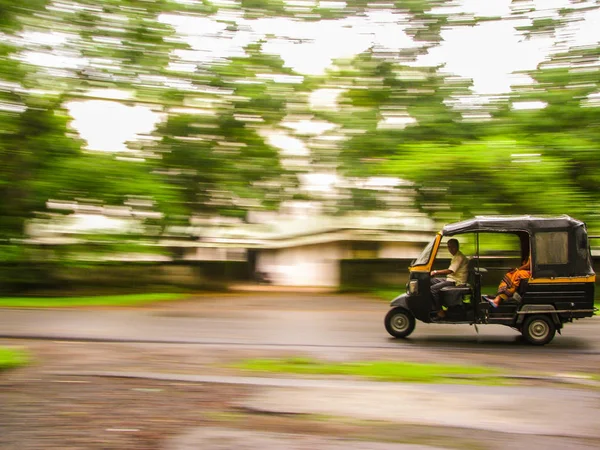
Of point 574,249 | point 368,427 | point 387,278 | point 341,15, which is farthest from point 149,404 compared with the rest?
point 341,15

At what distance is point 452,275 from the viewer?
401 inches

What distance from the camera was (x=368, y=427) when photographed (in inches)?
214

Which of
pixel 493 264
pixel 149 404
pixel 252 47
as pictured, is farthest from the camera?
pixel 252 47

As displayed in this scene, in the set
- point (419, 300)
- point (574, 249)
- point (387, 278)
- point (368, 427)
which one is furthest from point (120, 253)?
point (368, 427)

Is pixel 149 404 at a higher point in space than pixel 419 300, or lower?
lower

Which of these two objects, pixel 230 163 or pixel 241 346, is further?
pixel 230 163

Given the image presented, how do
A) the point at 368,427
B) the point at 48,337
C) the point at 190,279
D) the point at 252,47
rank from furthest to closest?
the point at 190,279 < the point at 252,47 < the point at 48,337 < the point at 368,427

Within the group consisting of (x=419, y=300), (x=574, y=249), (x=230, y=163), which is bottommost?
(x=419, y=300)

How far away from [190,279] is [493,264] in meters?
9.55

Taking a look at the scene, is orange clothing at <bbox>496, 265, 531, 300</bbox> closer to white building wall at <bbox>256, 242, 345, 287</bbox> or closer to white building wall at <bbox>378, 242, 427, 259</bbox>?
white building wall at <bbox>378, 242, 427, 259</bbox>

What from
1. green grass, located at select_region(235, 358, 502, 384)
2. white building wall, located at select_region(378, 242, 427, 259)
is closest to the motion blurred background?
white building wall, located at select_region(378, 242, 427, 259)

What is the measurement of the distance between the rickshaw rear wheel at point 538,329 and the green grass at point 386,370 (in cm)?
211

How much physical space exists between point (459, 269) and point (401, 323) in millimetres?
1338

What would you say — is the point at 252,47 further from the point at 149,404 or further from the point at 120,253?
the point at 149,404
